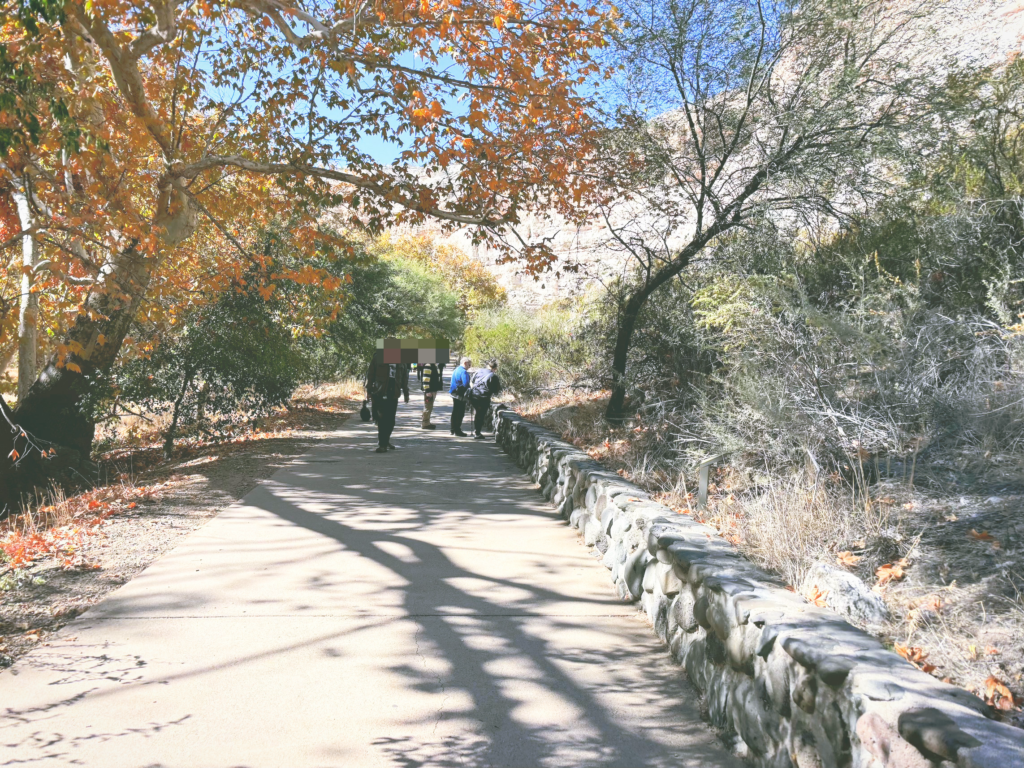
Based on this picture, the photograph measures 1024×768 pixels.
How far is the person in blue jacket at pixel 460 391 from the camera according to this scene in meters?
15.2

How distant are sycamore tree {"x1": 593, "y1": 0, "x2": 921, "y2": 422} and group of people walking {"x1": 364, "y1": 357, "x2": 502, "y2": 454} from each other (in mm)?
3698

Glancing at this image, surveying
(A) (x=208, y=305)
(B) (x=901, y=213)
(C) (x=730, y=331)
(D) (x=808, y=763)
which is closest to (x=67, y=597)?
(D) (x=808, y=763)

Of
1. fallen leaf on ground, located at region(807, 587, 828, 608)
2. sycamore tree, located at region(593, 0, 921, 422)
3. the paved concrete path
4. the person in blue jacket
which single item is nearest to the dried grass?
fallen leaf on ground, located at region(807, 587, 828, 608)

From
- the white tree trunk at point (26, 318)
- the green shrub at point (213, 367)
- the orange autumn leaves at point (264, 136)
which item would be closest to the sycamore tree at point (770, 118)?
the orange autumn leaves at point (264, 136)

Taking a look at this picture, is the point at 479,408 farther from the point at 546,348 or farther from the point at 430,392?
the point at 546,348

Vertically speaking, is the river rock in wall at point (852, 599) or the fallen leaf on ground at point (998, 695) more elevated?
the river rock in wall at point (852, 599)

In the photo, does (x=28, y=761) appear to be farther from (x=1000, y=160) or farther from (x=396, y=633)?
(x=1000, y=160)

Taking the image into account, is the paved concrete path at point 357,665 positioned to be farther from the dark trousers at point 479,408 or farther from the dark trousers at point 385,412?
the dark trousers at point 479,408

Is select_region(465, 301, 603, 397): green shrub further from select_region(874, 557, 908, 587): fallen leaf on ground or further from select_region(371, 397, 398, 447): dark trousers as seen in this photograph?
select_region(874, 557, 908, 587): fallen leaf on ground

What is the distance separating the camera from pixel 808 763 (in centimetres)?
279

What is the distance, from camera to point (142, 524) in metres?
7.26

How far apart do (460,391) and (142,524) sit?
8542 millimetres

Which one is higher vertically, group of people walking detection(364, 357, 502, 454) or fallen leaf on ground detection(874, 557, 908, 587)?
group of people walking detection(364, 357, 502, 454)

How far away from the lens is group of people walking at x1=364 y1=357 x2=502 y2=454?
1193cm
